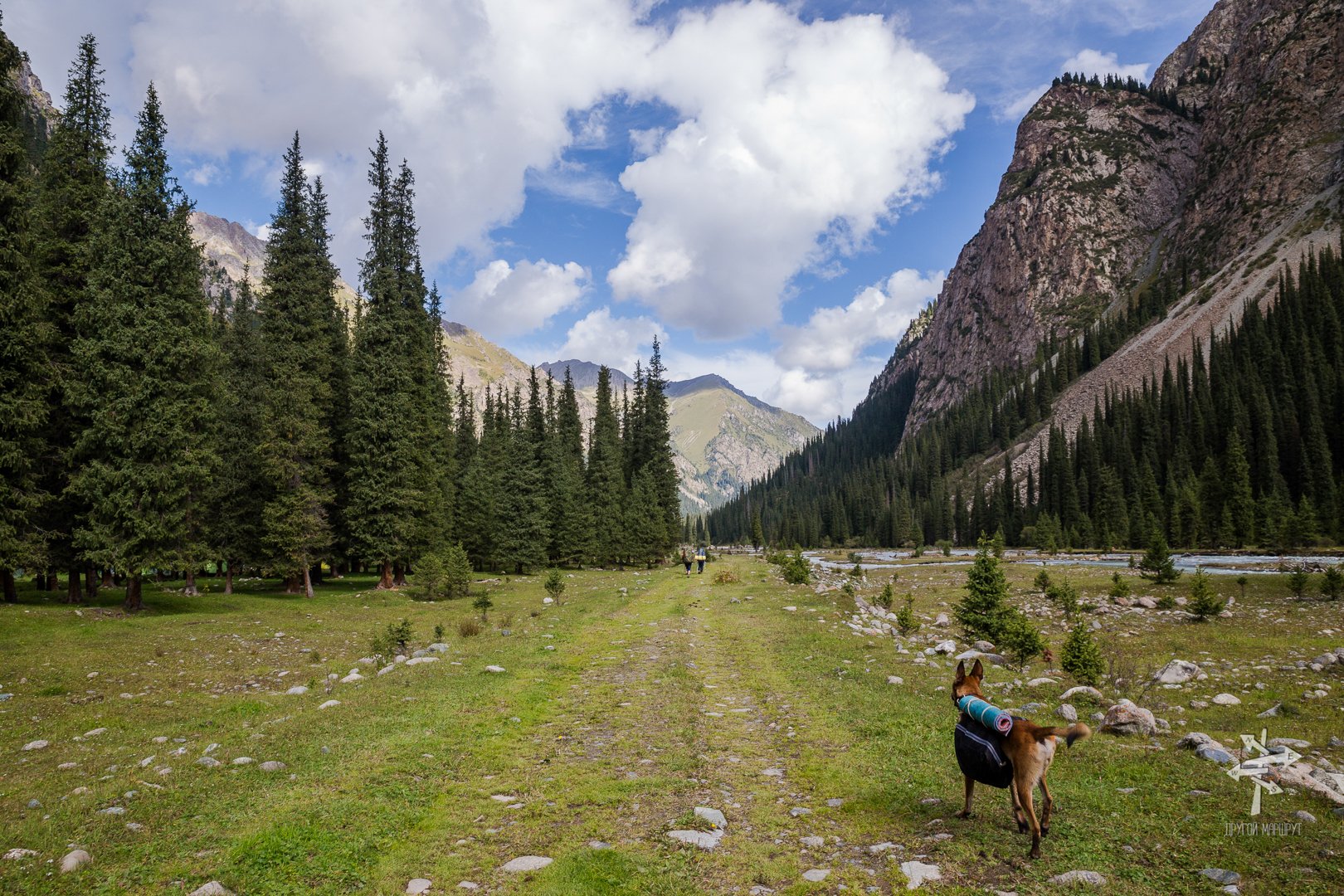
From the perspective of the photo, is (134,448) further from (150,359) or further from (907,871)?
(907,871)

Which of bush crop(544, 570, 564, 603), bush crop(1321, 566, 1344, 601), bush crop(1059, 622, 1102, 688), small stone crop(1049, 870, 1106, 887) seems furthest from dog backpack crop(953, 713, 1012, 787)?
bush crop(1321, 566, 1344, 601)

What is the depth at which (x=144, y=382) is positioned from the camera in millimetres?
25672

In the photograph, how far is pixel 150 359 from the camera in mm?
26047

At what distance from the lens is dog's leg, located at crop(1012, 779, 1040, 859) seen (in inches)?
236

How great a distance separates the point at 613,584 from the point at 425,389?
1874cm

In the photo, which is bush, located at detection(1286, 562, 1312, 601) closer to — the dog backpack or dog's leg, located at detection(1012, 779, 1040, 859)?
dog's leg, located at detection(1012, 779, 1040, 859)

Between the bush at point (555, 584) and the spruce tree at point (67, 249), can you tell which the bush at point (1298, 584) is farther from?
the spruce tree at point (67, 249)

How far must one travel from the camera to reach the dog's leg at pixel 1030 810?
6.00 metres

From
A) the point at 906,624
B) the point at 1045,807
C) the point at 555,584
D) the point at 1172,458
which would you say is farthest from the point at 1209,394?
the point at 1045,807

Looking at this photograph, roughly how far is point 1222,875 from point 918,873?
2.69 metres

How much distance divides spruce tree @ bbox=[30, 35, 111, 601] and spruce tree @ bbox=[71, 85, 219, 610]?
0.91 metres

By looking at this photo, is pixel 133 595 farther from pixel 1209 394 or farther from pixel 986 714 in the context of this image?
pixel 1209 394

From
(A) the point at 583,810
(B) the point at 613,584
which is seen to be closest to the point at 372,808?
(A) the point at 583,810

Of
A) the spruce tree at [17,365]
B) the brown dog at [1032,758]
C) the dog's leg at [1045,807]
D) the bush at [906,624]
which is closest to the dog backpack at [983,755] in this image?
the brown dog at [1032,758]
